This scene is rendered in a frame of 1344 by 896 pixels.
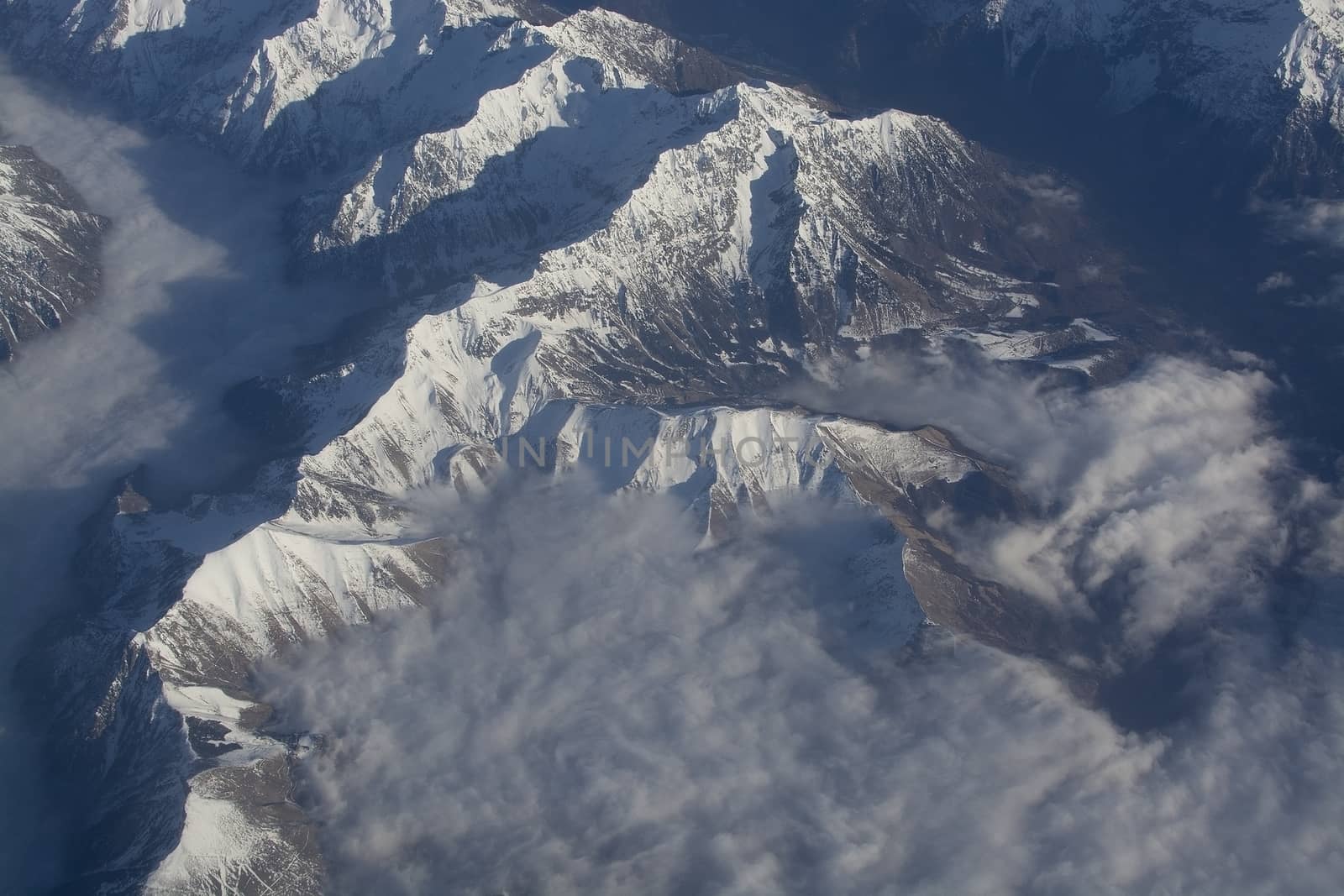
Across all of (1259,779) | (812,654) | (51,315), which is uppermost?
(51,315)

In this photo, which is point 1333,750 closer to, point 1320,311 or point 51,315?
point 1320,311

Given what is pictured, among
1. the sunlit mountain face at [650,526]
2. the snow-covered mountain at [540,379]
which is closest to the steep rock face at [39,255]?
the sunlit mountain face at [650,526]

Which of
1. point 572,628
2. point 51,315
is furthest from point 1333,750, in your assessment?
point 51,315

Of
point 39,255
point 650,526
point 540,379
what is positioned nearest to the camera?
point 650,526

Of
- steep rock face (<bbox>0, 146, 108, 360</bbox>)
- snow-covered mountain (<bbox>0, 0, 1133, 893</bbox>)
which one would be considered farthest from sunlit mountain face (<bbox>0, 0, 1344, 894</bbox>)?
steep rock face (<bbox>0, 146, 108, 360</bbox>)

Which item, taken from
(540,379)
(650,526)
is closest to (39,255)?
(540,379)

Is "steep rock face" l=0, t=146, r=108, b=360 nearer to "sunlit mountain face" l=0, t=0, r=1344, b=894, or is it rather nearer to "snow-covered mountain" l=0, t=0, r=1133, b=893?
"sunlit mountain face" l=0, t=0, r=1344, b=894

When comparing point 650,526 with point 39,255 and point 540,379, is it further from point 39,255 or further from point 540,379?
point 39,255
